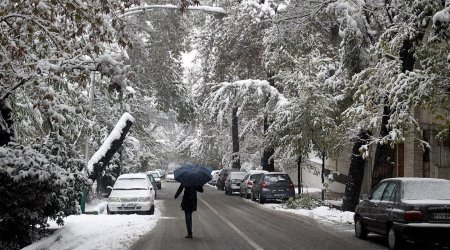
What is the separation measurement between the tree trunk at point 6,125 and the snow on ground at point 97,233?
8.55 feet

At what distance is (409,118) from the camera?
13.8m

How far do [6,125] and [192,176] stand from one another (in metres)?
4.65

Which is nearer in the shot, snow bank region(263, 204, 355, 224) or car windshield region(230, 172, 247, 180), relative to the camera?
snow bank region(263, 204, 355, 224)

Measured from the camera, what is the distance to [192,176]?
1355 centimetres

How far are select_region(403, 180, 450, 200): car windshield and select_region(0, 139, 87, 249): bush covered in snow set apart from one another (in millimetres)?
7419

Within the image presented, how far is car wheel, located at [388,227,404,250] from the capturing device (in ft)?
37.6

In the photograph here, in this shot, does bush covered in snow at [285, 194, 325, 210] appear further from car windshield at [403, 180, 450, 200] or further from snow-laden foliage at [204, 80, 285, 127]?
car windshield at [403, 180, 450, 200]

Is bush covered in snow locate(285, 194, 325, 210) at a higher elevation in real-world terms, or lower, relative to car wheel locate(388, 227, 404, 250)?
lower

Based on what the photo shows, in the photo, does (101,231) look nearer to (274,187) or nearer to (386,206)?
(386,206)

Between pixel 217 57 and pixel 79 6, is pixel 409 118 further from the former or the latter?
pixel 217 57

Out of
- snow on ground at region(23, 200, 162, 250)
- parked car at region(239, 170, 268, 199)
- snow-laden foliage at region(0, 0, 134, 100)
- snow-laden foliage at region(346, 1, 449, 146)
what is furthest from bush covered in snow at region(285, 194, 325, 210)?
snow-laden foliage at region(0, 0, 134, 100)

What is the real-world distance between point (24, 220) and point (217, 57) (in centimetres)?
2606

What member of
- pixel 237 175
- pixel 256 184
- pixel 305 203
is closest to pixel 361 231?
pixel 305 203

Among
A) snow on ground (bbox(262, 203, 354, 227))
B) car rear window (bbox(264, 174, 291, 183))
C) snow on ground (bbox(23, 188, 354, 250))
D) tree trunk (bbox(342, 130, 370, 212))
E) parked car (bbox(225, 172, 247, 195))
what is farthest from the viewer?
parked car (bbox(225, 172, 247, 195))
